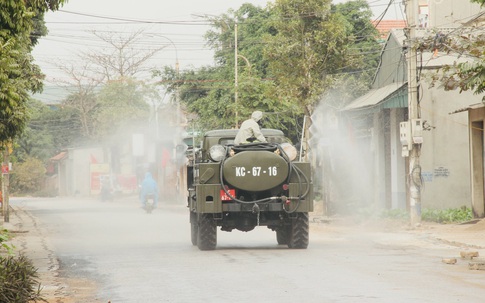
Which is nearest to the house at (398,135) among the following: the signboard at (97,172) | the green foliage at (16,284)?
the green foliage at (16,284)

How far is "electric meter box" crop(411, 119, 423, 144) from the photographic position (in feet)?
91.2

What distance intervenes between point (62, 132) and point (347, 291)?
101139 mm

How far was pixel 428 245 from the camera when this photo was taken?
22.3m

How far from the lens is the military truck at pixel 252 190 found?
1934 cm

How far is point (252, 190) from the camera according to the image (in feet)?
63.7

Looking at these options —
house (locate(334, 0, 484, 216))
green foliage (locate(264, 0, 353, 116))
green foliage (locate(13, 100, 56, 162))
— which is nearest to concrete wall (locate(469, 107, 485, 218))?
house (locate(334, 0, 484, 216))

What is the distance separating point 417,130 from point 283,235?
779cm

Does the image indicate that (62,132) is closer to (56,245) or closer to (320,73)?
(320,73)

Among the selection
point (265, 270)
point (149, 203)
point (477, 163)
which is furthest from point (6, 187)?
point (265, 270)

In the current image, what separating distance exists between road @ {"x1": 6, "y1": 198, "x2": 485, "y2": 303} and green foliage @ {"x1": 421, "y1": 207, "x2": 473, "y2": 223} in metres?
4.43

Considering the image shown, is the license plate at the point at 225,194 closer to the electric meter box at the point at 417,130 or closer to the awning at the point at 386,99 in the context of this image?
the electric meter box at the point at 417,130

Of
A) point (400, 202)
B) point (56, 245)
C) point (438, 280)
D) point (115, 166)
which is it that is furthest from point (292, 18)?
point (115, 166)

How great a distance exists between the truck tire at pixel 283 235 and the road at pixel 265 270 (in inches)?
13.4

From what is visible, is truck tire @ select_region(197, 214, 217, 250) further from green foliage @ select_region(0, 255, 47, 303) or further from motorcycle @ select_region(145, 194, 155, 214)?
motorcycle @ select_region(145, 194, 155, 214)
